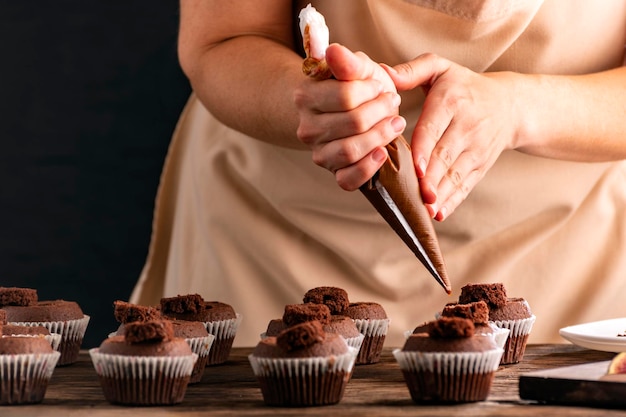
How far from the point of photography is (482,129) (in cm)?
208

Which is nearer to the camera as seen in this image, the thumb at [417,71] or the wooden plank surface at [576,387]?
the wooden plank surface at [576,387]

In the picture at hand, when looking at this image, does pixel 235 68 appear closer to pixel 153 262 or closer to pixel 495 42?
pixel 495 42

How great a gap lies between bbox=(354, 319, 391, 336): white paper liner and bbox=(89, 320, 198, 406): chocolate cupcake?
45 centimetres

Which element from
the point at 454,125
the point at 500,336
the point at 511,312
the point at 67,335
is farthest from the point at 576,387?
the point at 67,335

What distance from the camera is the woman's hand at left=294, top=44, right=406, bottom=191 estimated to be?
1755 millimetres

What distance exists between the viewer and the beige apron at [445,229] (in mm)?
2453

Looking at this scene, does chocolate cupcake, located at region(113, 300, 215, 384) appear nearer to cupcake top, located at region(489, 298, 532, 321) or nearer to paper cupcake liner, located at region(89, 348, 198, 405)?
paper cupcake liner, located at region(89, 348, 198, 405)

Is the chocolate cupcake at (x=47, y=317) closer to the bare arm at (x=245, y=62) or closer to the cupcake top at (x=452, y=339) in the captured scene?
the bare arm at (x=245, y=62)

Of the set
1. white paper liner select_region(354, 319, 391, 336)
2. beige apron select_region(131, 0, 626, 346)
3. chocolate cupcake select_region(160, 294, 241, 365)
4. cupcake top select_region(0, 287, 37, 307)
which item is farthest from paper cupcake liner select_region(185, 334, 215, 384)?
beige apron select_region(131, 0, 626, 346)

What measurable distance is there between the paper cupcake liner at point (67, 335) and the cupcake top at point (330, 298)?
460 mm

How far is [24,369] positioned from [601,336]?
104 cm

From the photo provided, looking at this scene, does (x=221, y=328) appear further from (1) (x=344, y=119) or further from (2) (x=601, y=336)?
(2) (x=601, y=336)

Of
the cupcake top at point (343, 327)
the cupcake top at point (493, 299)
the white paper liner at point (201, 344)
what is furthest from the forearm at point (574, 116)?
the white paper liner at point (201, 344)

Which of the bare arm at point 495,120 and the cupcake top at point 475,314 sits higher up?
the bare arm at point 495,120
